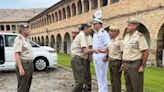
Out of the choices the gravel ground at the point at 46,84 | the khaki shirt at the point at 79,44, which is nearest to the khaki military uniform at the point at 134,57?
the khaki shirt at the point at 79,44

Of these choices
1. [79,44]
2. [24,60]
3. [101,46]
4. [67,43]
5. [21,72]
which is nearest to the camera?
[21,72]

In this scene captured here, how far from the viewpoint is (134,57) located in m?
6.76

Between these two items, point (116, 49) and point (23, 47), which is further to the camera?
point (116, 49)

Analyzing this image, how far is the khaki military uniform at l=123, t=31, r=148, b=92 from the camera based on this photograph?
6.73 metres

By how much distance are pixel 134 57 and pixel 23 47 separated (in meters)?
2.37

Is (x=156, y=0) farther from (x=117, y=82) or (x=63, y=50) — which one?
(x=63, y=50)

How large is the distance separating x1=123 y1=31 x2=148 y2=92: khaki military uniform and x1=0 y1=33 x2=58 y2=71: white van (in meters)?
8.77

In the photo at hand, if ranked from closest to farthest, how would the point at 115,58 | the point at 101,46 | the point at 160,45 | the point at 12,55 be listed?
1. the point at 115,58
2. the point at 101,46
3. the point at 12,55
4. the point at 160,45

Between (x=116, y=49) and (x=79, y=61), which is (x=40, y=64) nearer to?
(x=79, y=61)

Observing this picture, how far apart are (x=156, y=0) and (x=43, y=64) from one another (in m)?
6.62

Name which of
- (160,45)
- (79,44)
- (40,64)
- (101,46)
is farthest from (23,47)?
(160,45)

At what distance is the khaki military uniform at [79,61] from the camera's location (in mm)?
7904

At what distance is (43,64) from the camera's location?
51.2 feet

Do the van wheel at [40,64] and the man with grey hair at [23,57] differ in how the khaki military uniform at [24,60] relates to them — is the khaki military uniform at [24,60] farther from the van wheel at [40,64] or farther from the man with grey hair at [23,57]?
the van wheel at [40,64]
